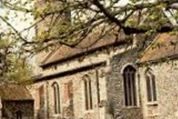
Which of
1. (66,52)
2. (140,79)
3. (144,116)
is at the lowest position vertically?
(144,116)

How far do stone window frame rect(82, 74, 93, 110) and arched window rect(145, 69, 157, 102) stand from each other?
234 inches

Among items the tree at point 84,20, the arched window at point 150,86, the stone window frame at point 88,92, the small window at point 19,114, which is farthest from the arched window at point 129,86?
the tree at point 84,20

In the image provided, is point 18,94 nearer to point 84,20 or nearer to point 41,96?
point 41,96

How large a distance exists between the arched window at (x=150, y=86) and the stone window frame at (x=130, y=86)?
3.94ft

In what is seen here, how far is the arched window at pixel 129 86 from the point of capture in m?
36.1

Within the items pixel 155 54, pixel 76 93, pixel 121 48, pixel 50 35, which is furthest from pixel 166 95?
pixel 50 35

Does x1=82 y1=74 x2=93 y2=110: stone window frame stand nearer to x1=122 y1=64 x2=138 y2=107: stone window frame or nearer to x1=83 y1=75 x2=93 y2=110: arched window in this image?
x1=83 y1=75 x2=93 y2=110: arched window

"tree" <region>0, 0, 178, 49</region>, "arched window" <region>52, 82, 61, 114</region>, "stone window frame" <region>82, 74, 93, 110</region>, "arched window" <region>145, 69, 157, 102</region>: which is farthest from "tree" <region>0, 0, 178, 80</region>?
"arched window" <region>52, 82, 61, 114</region>

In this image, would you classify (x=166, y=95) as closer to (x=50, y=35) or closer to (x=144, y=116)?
(x=144, y=116)

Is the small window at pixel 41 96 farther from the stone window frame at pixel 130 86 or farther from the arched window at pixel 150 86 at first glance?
the arched window at pixel 150 86

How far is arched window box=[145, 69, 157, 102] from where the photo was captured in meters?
34.6

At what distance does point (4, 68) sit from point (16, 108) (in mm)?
32855

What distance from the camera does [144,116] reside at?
114 feet

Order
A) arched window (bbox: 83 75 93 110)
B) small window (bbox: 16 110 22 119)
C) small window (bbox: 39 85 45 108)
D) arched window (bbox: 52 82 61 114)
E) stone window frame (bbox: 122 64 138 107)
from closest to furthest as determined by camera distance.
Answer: stone window frame (bbox: 122 64 138 107) < arched window (bbox: 83 75 93 110) < arched window (bbox: 52 82 61 114) < small window (bbox: 39 85 45 108) < small window (bbox: 16 110 22 119)
